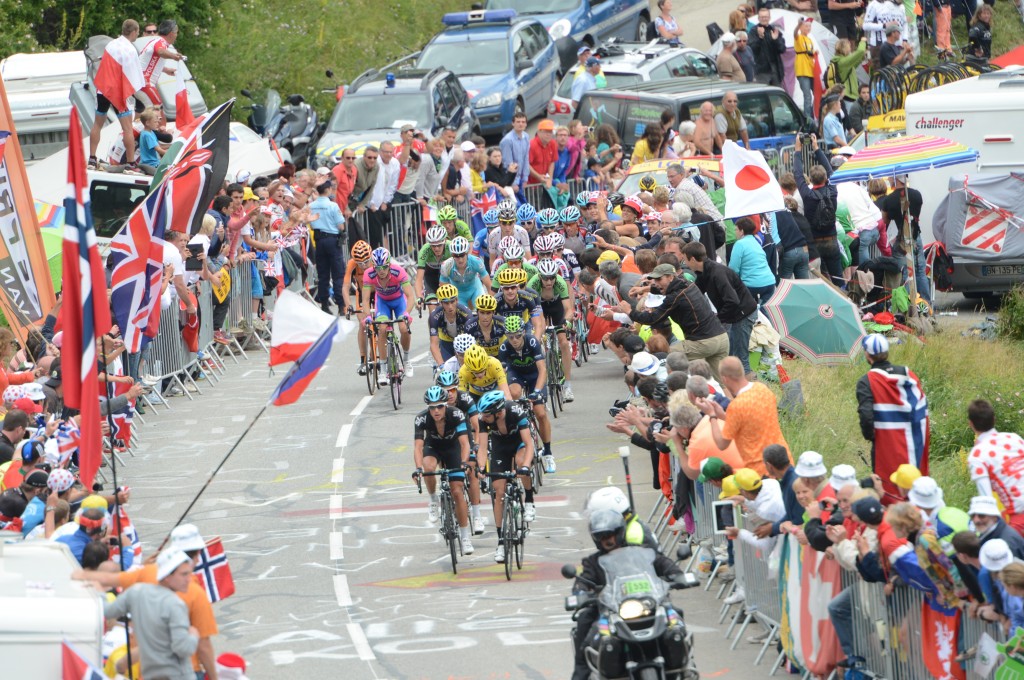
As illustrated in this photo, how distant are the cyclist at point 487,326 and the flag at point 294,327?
477cm

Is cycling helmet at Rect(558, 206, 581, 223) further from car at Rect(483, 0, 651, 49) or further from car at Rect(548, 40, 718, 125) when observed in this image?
car at Rect(483, 0, 651, 49)

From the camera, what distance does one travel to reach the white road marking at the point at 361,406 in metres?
20.4

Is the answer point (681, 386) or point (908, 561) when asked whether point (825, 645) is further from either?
point (681, 386)

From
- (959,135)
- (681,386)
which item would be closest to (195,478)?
(681,386)

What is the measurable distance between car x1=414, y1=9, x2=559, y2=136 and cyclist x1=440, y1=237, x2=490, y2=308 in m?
11.8

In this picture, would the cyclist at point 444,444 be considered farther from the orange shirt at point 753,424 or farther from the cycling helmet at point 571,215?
the cycling helmet at point 571,215

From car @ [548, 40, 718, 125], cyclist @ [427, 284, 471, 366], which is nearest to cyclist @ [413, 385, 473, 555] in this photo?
cyclist @ [427, 284, 471, 366]

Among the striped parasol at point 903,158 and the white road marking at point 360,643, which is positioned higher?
the striped parasol at point 903,158

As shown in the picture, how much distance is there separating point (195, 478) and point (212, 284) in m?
3.85

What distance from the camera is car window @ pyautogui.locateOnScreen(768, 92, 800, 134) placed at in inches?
1096

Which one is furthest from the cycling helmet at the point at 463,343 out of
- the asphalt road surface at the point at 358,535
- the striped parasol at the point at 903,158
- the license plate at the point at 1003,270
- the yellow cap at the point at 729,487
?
the license plate at the point at 1003,270

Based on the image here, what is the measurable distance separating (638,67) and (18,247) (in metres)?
16.8

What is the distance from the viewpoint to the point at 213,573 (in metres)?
10.7

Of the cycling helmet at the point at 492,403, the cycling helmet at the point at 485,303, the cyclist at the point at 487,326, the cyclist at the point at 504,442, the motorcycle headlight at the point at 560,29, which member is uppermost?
the motorcycle headlight at the point at 560,29
